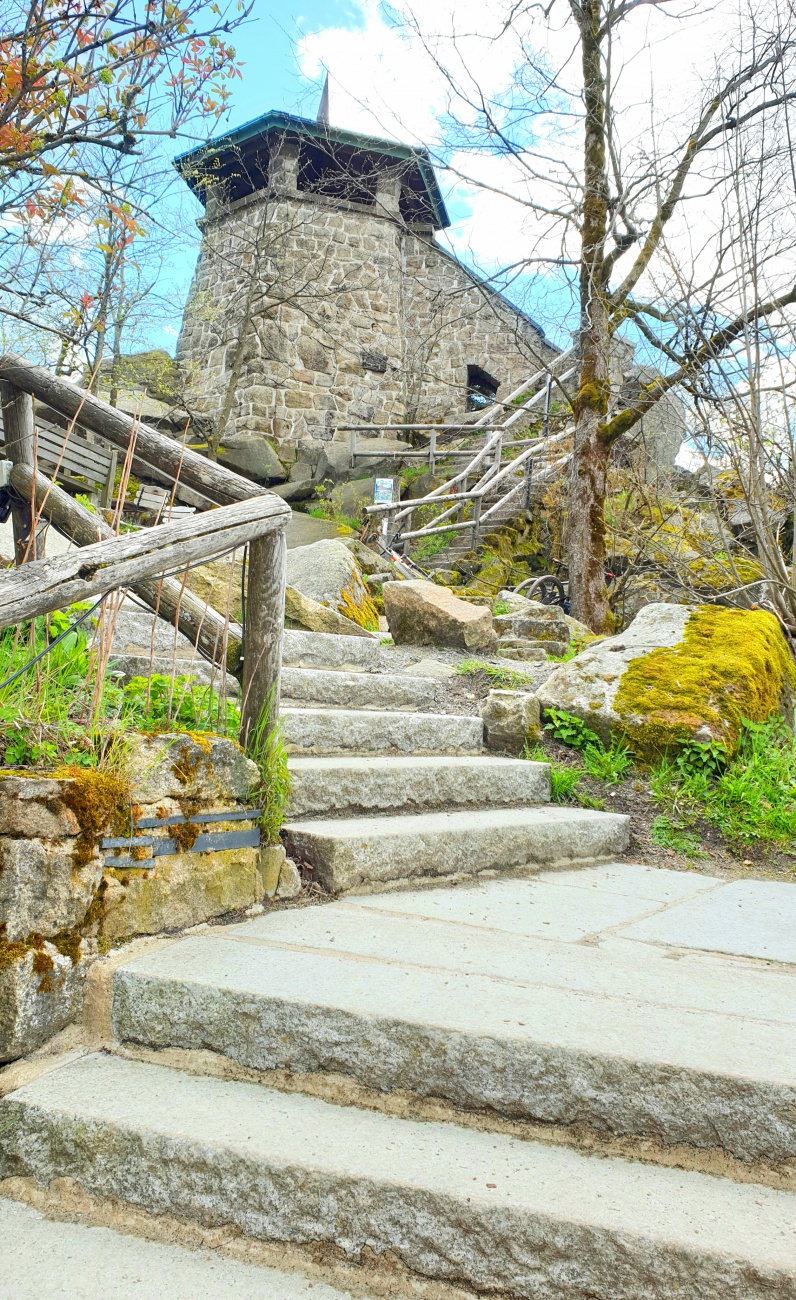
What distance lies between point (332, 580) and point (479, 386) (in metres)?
12.7

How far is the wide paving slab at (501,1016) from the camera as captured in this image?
1.52 m

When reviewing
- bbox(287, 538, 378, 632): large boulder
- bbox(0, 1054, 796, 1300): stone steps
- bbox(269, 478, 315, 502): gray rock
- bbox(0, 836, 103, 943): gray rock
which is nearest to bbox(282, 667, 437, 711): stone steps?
bbox(287, 538, 378, 632): large boulder

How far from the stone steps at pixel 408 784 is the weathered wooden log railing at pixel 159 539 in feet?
1.32

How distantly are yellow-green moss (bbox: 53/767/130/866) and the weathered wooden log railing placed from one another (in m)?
0.39

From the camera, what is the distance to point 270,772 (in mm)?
2406

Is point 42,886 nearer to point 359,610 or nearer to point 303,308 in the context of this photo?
point 359,610

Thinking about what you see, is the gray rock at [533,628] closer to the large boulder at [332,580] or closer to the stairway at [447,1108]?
the large boulder at [332,580]

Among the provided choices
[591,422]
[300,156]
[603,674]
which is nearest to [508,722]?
[603,674]

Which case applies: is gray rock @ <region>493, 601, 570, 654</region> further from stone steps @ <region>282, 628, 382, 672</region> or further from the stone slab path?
the stone slab path

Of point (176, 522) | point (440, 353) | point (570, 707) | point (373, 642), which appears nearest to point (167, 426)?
point (440, 353)

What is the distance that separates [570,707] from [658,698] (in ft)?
1.37

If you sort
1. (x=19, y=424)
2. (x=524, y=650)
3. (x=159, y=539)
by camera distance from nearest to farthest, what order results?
1. (x=159, y=539)
2. (x=19, y=424)
3. (x=524, y=650)

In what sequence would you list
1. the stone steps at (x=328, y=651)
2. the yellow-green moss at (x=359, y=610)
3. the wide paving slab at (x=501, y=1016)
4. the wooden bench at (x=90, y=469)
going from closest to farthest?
the wide paving slab at (x=501, y=1016)
the stone steps at (x=328, y=651)
the yellow-green moss at (x=359, y=610)
the wooden bench at (x=90, y=469)

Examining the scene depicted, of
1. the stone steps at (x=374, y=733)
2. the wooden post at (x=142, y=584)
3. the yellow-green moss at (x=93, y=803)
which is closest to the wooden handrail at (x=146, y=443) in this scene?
the wooden post at (x=142, y=584)
